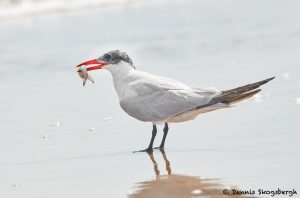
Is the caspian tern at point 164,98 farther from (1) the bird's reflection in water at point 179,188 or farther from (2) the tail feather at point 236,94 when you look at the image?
(1) the bird's reflection in water at point 179,188

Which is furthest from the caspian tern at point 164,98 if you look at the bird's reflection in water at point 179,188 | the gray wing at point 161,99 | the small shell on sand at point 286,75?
the small shell on sand at point 286,75

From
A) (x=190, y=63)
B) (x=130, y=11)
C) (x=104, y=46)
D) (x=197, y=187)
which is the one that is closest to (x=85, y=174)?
(x=197, y=187)

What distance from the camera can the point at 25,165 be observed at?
6.50 meters

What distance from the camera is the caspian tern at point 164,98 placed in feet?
22.0

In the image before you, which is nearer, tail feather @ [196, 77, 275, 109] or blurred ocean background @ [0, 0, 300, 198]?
blurred ocean background @ [0, 0, 300, 198]

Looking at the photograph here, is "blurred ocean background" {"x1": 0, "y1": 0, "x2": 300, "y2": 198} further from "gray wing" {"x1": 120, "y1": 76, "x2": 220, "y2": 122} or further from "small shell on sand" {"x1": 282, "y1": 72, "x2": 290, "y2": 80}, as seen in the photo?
"gray wing" {"x1": 120, "y1": 76, "x2": 220, "y2": 122}

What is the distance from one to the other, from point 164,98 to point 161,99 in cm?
3

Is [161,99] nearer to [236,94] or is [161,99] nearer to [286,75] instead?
[236,94]

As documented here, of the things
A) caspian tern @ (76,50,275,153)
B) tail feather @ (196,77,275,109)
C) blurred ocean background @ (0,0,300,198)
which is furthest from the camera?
caspian tern @ (76,50,275,153)

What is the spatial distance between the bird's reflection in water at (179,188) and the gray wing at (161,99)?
2.96 feet

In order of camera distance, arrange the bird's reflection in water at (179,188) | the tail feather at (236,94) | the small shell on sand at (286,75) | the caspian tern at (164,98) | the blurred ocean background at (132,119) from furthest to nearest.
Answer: the small shell on sand at (286,75) < the caspian tern at (164,98) < the tail feather at (236,94) < the blurred ocean background at (132,119) < the bird's reflection in water at (179,188)

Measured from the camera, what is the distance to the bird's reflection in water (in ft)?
17.7

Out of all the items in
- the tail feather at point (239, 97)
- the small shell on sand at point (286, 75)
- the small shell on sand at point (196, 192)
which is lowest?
the small shell on sand at point (196, 192)


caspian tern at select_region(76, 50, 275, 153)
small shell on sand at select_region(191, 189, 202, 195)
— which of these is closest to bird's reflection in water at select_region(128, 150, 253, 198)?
small shell on sand at select_region(191, 189, 202, 195)
